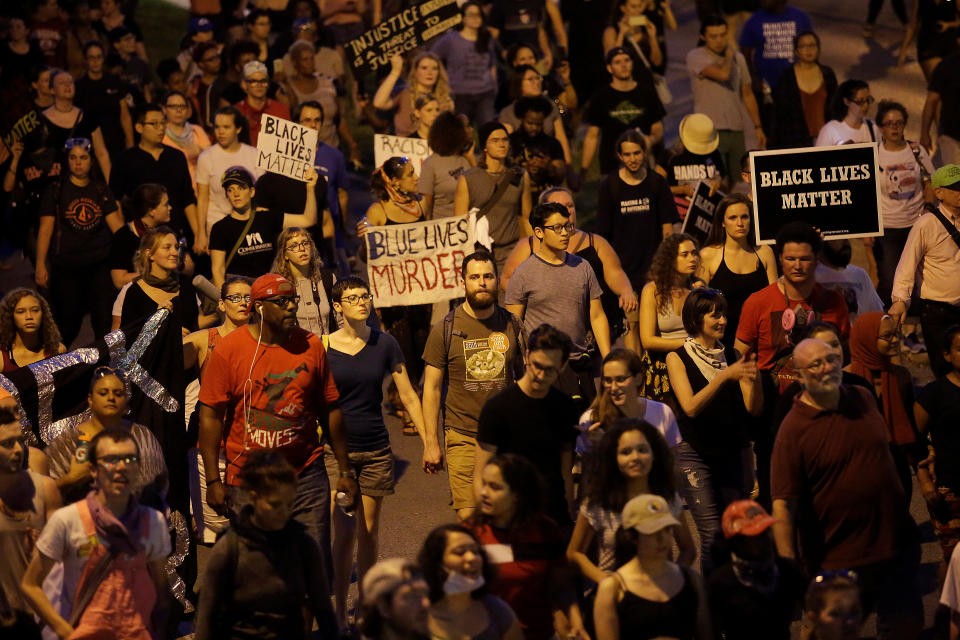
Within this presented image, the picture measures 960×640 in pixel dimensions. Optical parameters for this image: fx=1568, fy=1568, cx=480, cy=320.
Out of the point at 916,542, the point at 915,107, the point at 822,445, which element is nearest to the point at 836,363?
the point at 822,445

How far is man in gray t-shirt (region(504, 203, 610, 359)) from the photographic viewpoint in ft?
32.4

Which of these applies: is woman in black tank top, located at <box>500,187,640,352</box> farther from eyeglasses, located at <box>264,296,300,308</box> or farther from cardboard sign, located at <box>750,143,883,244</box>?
eyeglasses, located at <box>264,296,300,308</box>

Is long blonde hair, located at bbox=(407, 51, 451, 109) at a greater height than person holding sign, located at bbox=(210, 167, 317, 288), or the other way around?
long blonde hair, located at bbox=(407, 51, 451, 109)

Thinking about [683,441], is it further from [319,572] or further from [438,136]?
[438,136]

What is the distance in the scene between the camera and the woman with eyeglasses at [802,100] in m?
15.9

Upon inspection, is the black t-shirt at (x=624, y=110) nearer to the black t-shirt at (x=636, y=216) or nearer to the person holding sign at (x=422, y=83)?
the person holding sign at (x=422, y=83)

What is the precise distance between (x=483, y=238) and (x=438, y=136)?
3.66ft

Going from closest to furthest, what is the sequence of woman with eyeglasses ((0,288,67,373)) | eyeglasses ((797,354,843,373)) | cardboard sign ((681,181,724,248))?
eyeglasses ((797,354,843,373)), woman with eyeglasses ((0,288,67,373)), cardboard sign ((681,181,724,248))

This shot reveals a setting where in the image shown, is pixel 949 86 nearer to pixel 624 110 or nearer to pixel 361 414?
pixel 624 110

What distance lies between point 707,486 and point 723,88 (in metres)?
8.18

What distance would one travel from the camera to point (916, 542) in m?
7.52

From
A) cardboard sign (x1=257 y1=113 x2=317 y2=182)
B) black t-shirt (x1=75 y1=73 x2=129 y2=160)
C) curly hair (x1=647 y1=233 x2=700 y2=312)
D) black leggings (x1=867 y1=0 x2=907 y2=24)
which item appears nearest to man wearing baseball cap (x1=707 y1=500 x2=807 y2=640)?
curly hair (x1=647 y1=233 x2=700 y2=312)

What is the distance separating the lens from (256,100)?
1510 cm

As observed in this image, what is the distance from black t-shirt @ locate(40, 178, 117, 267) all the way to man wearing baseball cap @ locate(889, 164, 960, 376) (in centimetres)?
640
